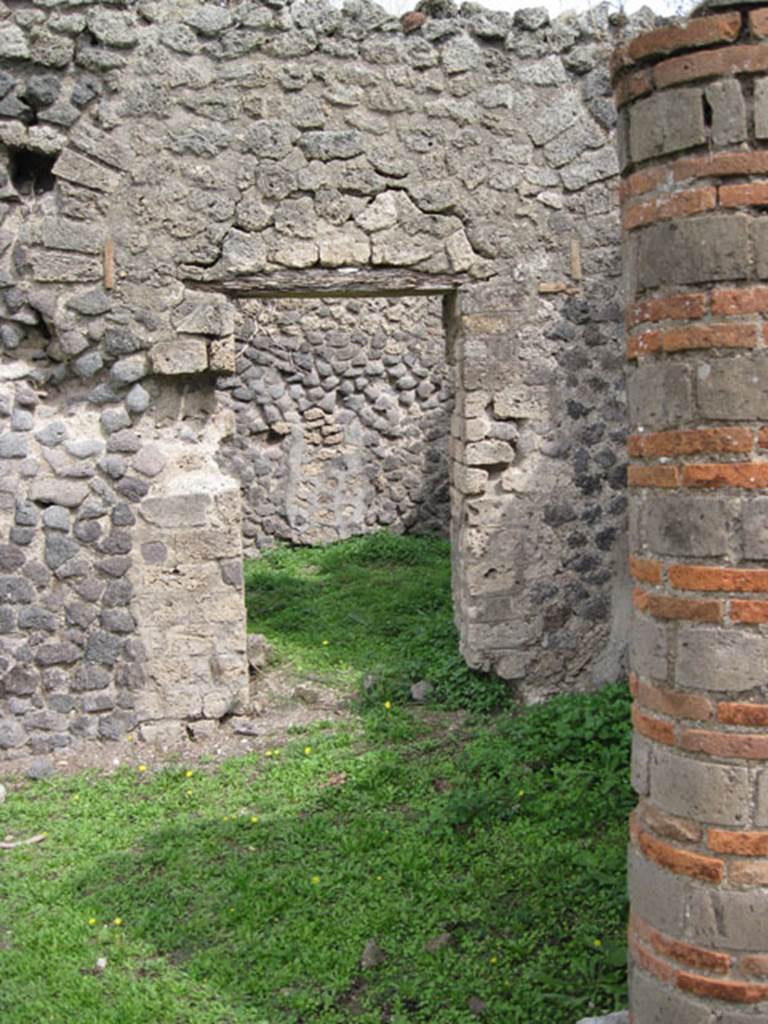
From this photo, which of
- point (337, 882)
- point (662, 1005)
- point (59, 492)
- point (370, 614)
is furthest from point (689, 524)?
point (370, 614)

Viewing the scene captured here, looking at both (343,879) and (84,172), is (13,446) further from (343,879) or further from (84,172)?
(343,879)

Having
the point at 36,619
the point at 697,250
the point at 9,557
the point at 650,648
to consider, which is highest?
the point at 697,250

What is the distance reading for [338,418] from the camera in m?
10.5

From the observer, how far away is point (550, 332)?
599 cm

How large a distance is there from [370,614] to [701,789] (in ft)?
17.5

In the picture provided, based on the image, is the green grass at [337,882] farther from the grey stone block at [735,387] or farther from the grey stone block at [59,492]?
the grey stone block at [735,387]

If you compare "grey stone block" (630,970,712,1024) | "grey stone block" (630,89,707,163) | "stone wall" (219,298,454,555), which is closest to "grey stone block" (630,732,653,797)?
"grey stone block" (630,970,712,1024)

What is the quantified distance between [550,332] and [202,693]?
9.20ft

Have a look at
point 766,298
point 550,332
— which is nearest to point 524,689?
point 550,332

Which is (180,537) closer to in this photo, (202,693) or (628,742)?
(202,693)

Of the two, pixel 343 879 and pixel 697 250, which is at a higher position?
pixel 697 250

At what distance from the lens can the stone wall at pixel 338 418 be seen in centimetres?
1027

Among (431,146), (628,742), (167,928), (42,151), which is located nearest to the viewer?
(167,928)

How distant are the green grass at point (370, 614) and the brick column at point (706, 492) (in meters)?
3.49
